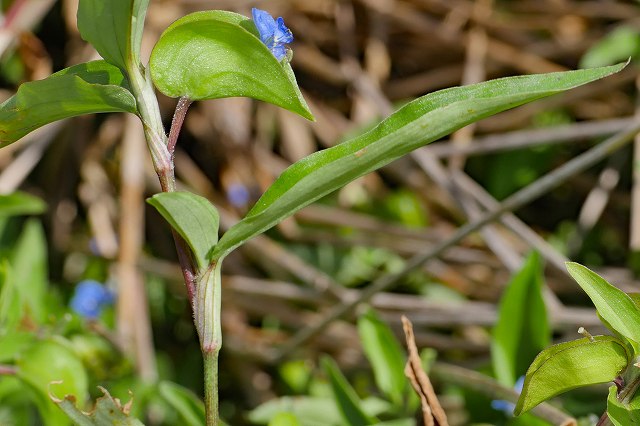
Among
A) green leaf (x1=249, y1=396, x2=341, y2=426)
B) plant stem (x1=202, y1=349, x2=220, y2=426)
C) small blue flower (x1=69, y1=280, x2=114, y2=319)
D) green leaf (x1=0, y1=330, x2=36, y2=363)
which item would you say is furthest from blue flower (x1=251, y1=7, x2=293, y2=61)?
small blue flower (x1=69, y1=280, x2=114, y2=319)

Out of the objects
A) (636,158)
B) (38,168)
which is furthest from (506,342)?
(38,168)

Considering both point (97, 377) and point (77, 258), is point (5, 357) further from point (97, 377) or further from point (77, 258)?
point (77, 258)

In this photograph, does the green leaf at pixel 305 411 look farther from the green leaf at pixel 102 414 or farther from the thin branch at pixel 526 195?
the green leaf at pixel 102 414

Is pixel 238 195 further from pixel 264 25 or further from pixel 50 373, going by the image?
pixel 264 25

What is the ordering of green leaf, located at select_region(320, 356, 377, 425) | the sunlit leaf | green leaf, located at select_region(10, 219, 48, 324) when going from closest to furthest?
1. the sunlit leaf
2. green leaf, located at select_region(320, 356, 377, 425)
3. green leaf, located at select_region(10, 219, 48, 324)

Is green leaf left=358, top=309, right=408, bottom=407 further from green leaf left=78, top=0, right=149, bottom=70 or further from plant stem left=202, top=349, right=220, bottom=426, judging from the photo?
green leaf left=78, top=0, right=149, bottom=70

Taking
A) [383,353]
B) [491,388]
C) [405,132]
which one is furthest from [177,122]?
[383,353]

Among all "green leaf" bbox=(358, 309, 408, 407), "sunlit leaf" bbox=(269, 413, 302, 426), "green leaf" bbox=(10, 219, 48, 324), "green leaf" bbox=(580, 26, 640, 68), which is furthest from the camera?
"green leaf" bbox=(580, 26, 640, 68)
